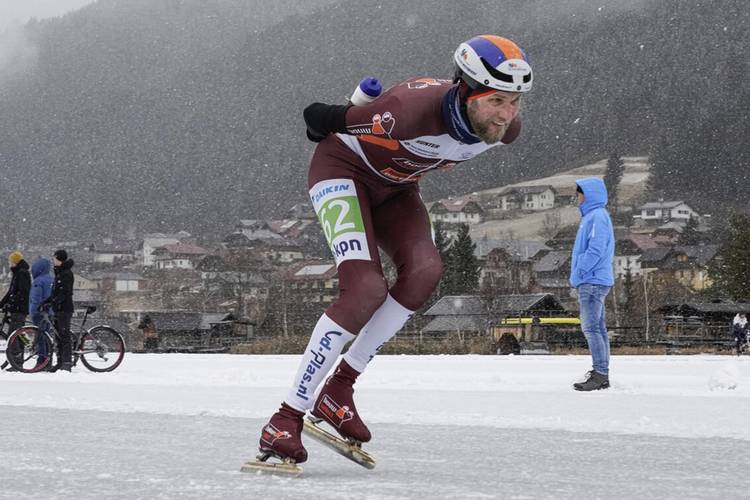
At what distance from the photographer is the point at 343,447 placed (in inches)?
153

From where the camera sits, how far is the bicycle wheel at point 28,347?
12398mm

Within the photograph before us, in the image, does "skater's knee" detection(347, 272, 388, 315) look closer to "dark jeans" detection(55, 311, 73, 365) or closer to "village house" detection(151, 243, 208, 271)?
"dark jeans" detection(55, 311, 73, 365)

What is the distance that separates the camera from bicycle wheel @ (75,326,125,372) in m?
12.9

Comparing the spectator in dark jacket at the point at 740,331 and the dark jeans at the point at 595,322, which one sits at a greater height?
the dark jeans at the point at 595,322

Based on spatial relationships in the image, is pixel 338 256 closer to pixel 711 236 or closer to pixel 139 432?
pixel 139 432

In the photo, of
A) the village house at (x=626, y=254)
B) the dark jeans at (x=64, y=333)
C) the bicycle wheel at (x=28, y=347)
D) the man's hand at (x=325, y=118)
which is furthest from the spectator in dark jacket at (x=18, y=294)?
→ the village house at (x=626, y=254)

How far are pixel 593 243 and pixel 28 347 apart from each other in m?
7.51

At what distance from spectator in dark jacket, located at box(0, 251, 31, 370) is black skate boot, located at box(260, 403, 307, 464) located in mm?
9942

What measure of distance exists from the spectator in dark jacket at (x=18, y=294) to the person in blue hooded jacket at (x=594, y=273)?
760cm

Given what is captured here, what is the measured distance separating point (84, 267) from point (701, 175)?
114780 mm

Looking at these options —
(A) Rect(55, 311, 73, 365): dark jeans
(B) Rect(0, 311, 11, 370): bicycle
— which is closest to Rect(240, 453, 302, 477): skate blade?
(A) Rect(55, 311, 73, 365): dark jeans

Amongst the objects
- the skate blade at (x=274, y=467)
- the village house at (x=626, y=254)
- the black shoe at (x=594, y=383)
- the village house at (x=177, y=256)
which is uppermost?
the village house at (x=177, y=256)

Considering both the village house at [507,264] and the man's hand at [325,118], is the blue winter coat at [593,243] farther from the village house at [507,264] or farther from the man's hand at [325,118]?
the village house at [507,264]

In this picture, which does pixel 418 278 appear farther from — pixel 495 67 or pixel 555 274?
pixel 555 274
